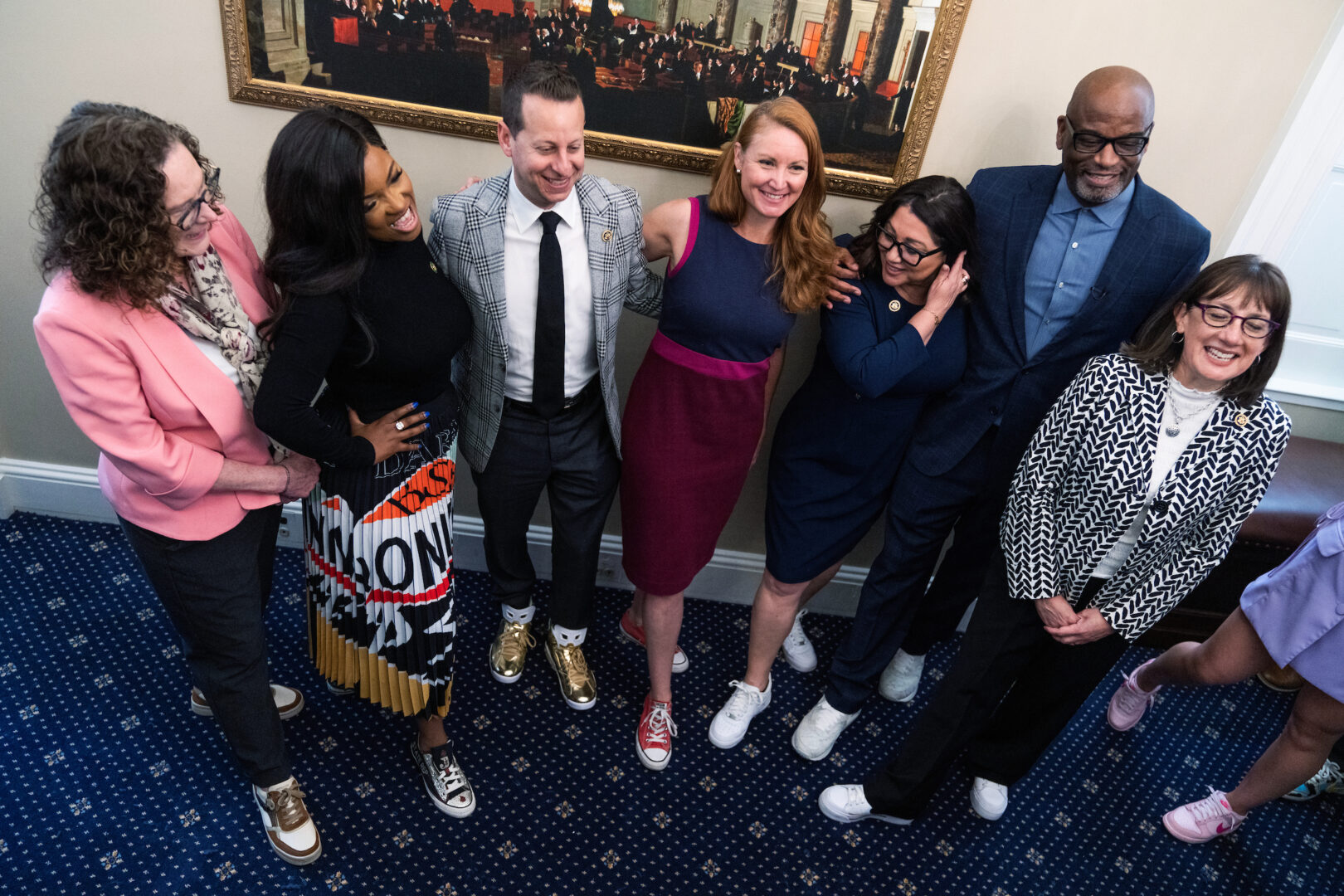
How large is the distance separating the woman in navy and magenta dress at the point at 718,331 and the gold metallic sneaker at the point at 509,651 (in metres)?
0.52

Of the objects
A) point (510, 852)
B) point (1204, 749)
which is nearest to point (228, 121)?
point (510, 852)

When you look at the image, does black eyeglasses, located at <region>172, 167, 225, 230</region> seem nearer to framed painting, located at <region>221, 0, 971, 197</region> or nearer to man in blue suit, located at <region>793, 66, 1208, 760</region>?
framed painting, located at <region>221, 0, 971, 197</region>

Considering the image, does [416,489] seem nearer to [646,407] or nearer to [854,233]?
[646,407]

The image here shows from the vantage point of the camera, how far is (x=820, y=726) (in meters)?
2.34

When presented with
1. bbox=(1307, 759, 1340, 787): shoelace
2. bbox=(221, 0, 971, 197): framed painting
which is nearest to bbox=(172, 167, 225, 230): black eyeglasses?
bbox=(221, 0, 971, 197): framed painting

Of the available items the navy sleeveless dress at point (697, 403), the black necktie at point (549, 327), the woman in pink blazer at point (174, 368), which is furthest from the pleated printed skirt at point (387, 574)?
the navy sleeveless dress at point (697, 403)

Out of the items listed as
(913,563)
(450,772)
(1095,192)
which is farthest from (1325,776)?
(450,772)

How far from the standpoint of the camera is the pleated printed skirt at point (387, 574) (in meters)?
1.72

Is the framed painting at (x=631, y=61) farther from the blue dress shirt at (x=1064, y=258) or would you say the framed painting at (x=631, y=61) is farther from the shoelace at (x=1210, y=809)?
the shoelace at (x=1210, y=809)

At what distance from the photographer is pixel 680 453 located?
6.66 ft

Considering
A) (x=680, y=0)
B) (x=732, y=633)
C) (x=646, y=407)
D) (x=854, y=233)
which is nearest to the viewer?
(x=680, y=0)

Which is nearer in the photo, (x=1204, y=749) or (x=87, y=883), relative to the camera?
(x=87, y=883)

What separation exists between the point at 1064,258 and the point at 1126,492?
22.4 inches

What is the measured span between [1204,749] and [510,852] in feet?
7.19
